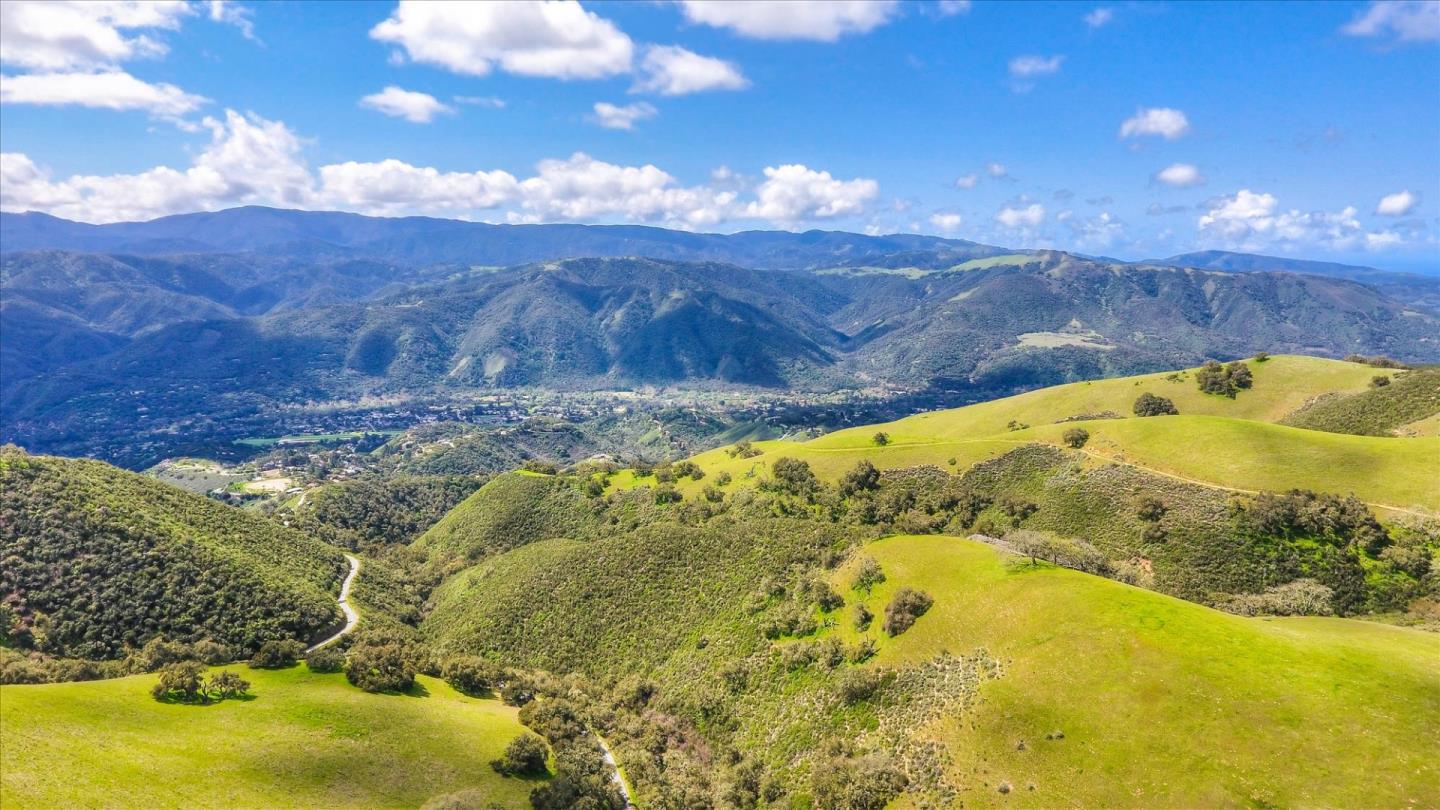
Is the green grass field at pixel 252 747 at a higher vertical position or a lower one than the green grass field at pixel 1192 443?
lower

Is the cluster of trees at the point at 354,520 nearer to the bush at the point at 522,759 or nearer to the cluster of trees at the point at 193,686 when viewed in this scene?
the cluster of trees at the point at 193,686

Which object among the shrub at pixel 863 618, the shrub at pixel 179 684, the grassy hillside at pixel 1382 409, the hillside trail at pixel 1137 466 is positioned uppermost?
the grassy hillside at pixel 1382 409

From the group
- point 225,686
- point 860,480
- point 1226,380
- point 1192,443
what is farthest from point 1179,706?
point 1226,380

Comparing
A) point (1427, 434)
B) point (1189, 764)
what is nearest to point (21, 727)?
point (1189, 764)

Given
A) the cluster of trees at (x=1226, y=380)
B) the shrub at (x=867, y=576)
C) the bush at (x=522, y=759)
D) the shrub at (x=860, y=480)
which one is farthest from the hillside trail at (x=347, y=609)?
the cluster of trees at (x=1226, y=380)

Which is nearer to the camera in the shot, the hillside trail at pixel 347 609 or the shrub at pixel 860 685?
the shrub at pixel 860 685

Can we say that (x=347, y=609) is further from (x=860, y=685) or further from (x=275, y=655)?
(x=860, y=685)
